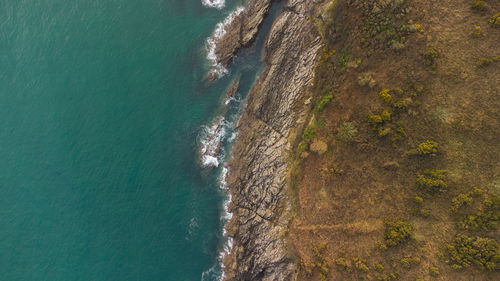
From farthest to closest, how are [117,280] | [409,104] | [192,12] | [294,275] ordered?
[192,12] < [117,280] < [294,275] < [409,104]

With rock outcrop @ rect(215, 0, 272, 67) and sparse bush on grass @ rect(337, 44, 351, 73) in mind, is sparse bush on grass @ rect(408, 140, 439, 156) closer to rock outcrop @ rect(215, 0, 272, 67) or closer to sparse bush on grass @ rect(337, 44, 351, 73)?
sparse bush on grass @ rect(337, 44, 351, 73)

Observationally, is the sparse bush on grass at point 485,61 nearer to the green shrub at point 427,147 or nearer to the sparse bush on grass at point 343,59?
the green shrub at point 427,147

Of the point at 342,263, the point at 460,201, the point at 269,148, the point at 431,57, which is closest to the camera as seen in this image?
the point at 460,201

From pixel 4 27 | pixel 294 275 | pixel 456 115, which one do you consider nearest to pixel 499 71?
pixel 456 115

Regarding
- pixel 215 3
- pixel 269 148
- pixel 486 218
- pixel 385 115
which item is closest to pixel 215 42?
pixel 215 3

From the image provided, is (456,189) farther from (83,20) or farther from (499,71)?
(83,20)

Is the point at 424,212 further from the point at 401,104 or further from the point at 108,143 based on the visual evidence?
the point at 108,143
